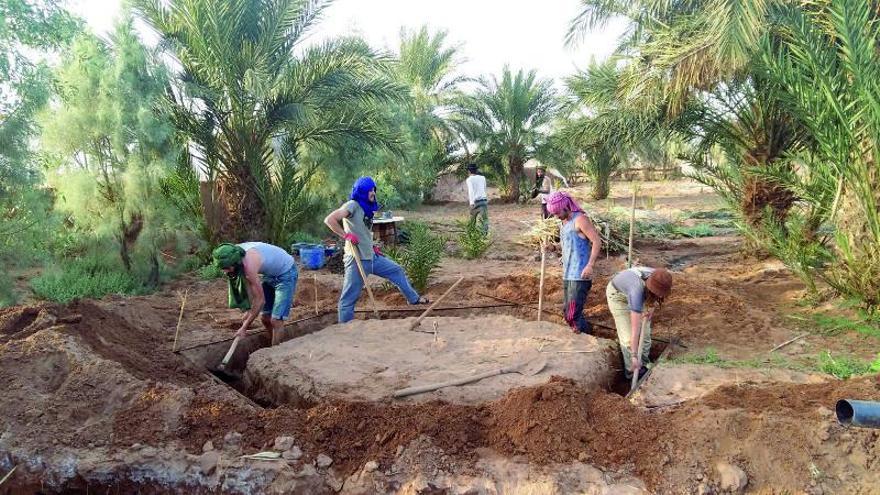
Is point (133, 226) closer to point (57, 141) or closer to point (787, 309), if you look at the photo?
point (57, 141)

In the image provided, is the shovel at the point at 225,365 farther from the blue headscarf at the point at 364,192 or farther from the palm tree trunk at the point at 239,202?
the palm tree trunk at the point at 239,202

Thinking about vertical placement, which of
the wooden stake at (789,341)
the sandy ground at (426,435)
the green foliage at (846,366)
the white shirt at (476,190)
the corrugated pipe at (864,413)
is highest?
the white shirt at (476,190)

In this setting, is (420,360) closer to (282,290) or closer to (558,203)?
(282,290)

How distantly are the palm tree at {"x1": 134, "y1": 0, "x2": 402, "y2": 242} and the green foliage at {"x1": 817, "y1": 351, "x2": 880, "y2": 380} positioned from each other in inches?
298

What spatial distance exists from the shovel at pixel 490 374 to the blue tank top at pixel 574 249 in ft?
3.48

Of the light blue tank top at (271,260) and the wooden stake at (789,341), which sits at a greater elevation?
the light blue tank top at (271,260)

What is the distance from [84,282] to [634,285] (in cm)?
706

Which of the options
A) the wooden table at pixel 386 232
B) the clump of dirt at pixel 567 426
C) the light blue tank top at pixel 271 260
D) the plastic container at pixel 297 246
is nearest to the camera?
the clump of dirt at pixel 567 426

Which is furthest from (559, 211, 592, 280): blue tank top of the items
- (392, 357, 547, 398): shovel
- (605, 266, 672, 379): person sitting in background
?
(392, 357, 547, 398): shovel

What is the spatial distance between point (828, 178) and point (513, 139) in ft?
50.1

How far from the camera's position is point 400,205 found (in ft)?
67.7

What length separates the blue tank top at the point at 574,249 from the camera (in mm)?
5363

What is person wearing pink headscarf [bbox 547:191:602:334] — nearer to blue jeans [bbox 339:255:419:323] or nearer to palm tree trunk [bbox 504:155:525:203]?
blue jeans [bbox 339:255:419:323]

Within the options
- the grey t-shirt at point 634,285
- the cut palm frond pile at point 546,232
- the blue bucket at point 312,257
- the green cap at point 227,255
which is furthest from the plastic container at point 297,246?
the grey t-shirt at point 634,285
